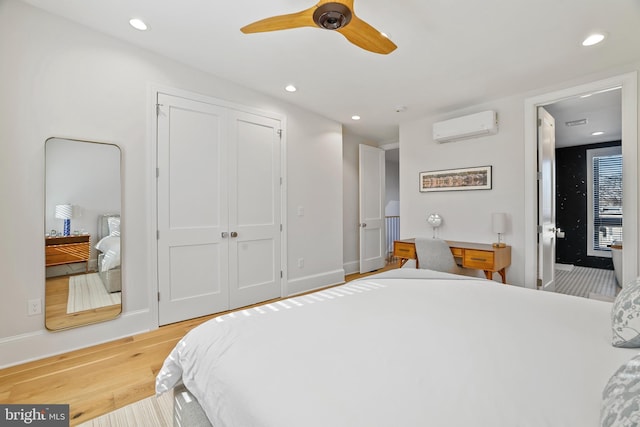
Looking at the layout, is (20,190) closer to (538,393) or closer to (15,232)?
(15,232)

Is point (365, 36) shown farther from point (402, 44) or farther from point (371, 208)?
point (371, 208)

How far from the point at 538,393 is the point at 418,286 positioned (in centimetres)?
103

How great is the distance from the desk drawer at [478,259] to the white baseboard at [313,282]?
176cm

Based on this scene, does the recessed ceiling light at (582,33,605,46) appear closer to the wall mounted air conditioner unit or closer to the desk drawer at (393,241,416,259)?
the wall mounted air conditioner unit

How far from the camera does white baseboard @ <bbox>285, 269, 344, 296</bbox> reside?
12.3ft

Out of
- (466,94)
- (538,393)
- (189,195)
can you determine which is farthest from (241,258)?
(466,94)

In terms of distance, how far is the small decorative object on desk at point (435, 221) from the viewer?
153 inches

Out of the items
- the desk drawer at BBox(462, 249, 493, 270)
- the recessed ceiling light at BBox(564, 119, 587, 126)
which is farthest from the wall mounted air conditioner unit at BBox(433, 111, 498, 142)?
the recessed ceiling light at BBox(564, 119, 587, 126)

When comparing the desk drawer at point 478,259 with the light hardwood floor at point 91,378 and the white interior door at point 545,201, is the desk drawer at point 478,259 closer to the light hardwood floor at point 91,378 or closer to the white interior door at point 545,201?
the white interior door at point 545,201

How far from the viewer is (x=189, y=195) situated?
2865 millimetres

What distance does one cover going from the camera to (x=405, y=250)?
3.73 metres

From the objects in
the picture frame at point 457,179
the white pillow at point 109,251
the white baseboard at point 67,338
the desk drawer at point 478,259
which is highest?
the picture frame at point 457,179

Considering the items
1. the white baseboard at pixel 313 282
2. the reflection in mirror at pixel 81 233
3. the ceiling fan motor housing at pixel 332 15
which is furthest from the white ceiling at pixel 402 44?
the white baseboard at pixel 313 282

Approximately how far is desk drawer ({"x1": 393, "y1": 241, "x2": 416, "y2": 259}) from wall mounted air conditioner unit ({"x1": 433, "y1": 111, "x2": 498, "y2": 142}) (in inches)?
58.6
